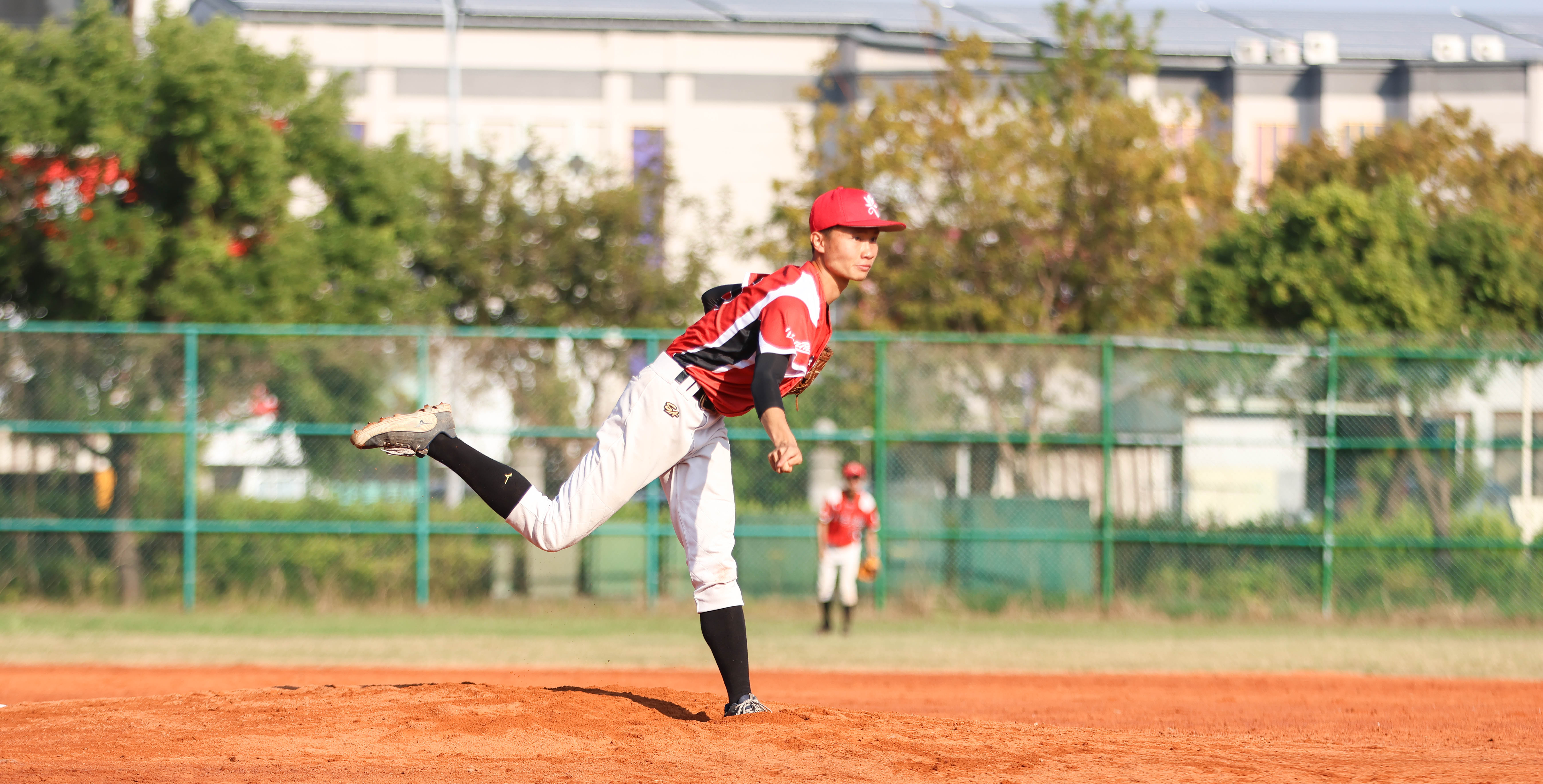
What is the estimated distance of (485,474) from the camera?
5.38 m

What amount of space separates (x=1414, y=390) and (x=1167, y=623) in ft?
11.8

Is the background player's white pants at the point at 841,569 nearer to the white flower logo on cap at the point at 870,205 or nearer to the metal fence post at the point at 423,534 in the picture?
the metal fence post at the point at 423,534

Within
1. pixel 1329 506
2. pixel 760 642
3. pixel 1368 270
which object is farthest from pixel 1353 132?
pixel 760 642

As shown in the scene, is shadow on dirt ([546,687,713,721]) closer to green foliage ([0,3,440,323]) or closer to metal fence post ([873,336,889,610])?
metal fence post ([873,336,889,610])


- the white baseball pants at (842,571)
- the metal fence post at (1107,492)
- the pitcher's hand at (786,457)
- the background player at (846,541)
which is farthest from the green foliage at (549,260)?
the pitcher's hand at (786,457)

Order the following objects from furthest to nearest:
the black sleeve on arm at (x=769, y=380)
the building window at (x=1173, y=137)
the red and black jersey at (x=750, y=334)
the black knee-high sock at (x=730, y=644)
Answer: the building window at (x=1173, y=137) → the black knee-high sock at (x=730, y=644) → the red and black jersey at (x=750, y=334) → the black sleeve on arm at (x=769, y=380)

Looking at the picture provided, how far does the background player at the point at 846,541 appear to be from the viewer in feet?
42.7

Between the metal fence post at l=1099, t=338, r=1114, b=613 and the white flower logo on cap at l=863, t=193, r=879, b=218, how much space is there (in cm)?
982

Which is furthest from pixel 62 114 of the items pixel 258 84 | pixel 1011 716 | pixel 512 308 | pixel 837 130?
pixel 1011 716

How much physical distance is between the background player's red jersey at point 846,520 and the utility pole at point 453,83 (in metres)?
12.8

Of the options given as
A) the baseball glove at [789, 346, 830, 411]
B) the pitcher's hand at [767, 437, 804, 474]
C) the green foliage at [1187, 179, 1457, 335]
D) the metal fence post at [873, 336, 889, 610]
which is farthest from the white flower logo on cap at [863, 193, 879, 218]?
the green foliage at [1187, 179, 1457, 335]

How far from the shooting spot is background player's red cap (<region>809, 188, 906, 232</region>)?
5.16 meters

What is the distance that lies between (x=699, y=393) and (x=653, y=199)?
67.2 ft

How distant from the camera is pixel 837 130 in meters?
22.0
